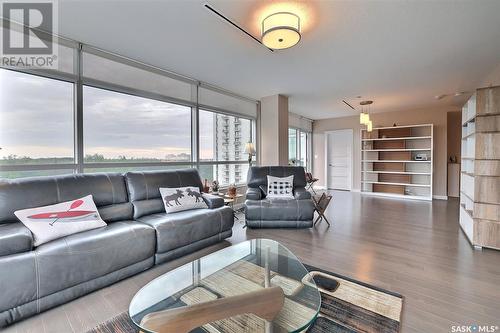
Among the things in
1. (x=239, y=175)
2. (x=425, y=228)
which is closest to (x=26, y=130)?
(x=239, y=175)

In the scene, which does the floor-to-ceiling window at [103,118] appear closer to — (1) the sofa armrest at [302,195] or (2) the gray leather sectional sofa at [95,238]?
(2) the gray leather sectional sofa at [95,238]

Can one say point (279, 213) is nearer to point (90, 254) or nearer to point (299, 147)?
point (90, 254)

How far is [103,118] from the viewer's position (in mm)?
3113

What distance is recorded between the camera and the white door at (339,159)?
7789mm

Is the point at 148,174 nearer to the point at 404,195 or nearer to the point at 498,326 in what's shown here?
the point at 498,326

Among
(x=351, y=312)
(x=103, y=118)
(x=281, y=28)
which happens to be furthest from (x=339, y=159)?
(x=103, y=118)

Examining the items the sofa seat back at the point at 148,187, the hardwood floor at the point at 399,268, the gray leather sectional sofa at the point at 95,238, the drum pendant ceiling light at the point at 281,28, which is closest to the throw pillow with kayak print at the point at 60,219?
the gray leather sectional sofa at the point at 95,238

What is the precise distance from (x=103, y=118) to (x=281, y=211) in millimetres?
2917

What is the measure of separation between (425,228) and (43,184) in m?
5.14

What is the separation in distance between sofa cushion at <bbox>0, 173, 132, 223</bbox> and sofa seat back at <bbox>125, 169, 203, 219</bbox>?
81mm

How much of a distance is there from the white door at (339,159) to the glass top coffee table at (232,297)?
6.48 m

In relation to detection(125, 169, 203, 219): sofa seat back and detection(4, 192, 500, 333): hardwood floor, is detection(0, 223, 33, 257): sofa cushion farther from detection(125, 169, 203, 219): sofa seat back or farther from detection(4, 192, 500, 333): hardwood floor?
detection(125, 169, 203, 219): sofa seat back

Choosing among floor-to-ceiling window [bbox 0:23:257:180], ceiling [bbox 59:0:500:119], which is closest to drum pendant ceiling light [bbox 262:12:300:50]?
ceiling [bbox 59:0:500:119]

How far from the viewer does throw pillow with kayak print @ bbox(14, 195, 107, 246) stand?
188cm
